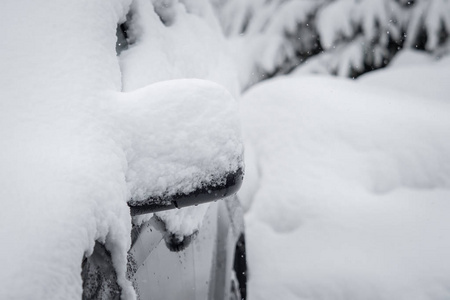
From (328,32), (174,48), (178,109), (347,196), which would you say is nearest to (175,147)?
(178,109)

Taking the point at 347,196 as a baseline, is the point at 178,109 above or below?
above

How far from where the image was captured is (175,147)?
2.84 ft

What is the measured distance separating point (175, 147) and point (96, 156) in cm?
18

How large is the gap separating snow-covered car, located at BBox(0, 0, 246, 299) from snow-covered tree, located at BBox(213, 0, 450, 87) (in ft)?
11.7

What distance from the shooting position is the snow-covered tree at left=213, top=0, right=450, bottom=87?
4152 mm

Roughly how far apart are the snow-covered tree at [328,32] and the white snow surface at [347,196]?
1.88 meters

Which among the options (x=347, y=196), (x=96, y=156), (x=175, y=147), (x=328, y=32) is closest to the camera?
(x=96, y=156)

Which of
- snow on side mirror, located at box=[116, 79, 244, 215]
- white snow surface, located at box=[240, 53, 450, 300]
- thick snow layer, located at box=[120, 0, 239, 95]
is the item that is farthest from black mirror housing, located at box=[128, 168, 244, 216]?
white snow surface, located at box=[240, 53, 450, 300]

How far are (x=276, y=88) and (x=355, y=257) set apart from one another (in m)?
1.38

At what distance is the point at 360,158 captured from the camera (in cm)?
218

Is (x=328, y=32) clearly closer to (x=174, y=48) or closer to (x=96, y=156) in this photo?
(x=174, y=48)

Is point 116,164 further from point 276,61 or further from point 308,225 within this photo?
point 276,61

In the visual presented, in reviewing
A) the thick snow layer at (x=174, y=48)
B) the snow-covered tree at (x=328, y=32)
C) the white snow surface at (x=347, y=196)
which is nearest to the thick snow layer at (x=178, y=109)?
the thick snow layer at (x=174, y=48)

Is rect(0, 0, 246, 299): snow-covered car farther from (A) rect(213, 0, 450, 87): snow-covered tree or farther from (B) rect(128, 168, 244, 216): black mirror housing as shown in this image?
(A) rect(213, 0, 450, 87): snow-covered tree
